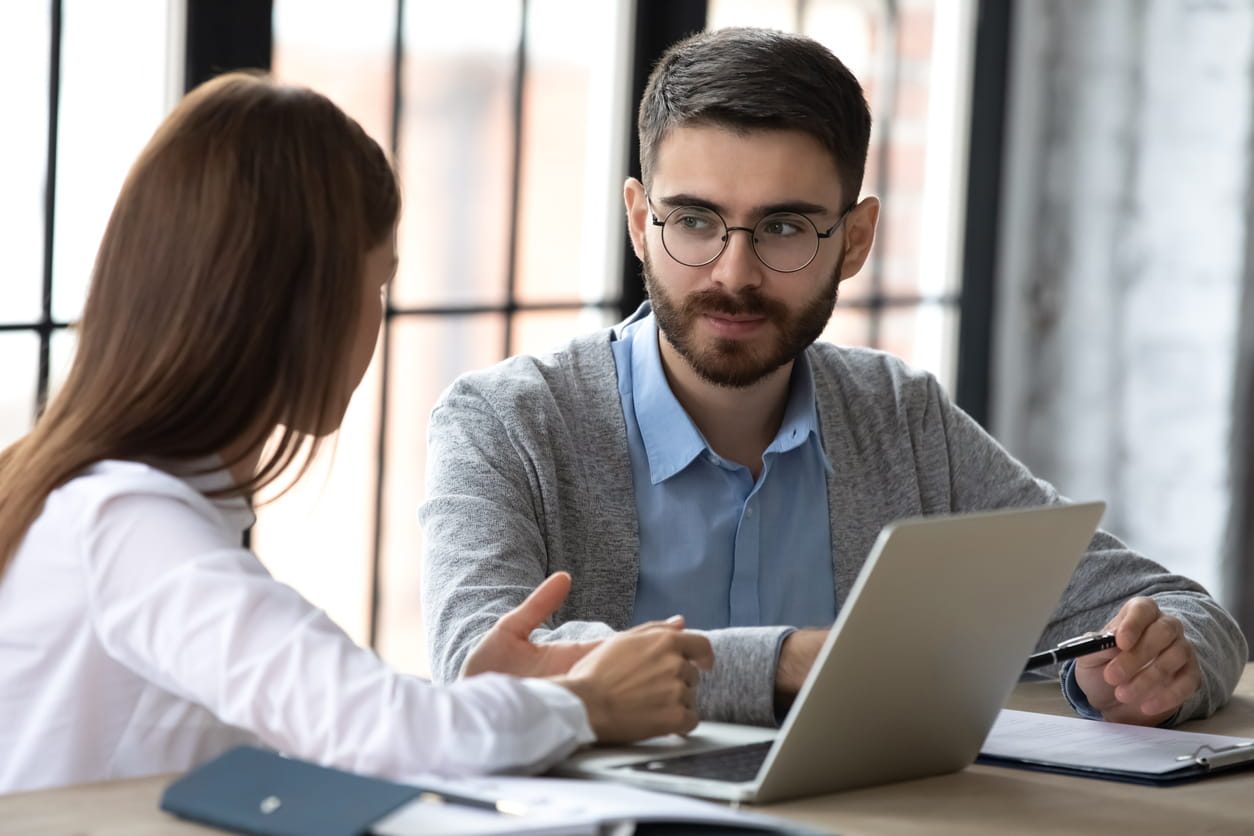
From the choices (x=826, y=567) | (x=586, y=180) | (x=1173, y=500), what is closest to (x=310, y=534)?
(x=586, y=180)

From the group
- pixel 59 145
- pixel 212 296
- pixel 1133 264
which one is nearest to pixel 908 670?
pixel 212 296

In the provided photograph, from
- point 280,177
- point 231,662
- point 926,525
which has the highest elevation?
point 280,177

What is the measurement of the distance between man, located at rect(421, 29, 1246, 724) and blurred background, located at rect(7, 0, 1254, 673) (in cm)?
77

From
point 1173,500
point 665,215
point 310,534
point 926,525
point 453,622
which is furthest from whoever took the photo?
point 1173,500

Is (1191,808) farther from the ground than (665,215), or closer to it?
closer to it

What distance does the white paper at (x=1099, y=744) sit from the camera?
1.39 meters

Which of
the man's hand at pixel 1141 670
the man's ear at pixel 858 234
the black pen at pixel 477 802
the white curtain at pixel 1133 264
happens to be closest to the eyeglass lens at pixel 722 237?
the man's ear at pixel 858 234

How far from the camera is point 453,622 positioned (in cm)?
157

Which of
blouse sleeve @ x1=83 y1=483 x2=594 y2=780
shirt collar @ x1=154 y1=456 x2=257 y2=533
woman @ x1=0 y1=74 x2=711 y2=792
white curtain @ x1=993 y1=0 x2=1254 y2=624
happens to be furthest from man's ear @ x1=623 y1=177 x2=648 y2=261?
white curtain @ x1=993 y1=0 x2=1254 y2=624

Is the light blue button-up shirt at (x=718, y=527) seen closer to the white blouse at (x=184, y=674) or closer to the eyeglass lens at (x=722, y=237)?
the eyeglass lens at (x=722, y=237)

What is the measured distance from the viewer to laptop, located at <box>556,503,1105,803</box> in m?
1.16

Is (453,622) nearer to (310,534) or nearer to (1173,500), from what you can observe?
(310,534)

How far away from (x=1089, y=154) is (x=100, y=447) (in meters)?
2.93

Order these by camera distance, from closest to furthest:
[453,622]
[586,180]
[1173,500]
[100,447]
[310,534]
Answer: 1. [100,447]
2. [453,622]
3. [310,534]
4. [586,180]
5. [1173,500]
